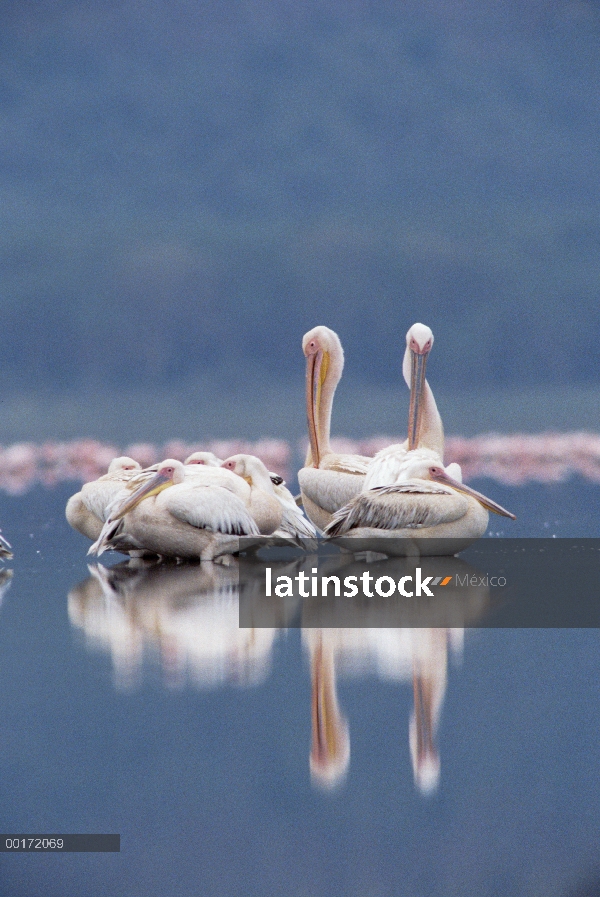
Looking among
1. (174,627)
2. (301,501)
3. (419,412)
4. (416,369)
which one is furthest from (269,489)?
(174,627)

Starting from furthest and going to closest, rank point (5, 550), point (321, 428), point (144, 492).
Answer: point (321, 428) < point (5, 550) < point (144, 492)

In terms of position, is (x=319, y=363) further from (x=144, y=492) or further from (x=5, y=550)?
(x=5, y=550)

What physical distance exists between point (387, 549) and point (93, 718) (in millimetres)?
3490

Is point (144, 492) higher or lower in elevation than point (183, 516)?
higher

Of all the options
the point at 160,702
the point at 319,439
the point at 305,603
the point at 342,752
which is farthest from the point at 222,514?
the point at 342,752

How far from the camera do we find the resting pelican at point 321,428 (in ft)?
22.1

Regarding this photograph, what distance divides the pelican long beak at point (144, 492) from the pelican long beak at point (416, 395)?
5.57 ft

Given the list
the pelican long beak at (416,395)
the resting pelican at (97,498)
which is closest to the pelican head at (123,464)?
the resting pelican at (97,498)

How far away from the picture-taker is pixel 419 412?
272 inches

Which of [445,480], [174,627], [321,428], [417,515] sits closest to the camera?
[174,627]

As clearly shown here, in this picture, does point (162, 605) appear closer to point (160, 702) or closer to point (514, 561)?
point (160, 702)

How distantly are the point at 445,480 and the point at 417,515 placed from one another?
501mm

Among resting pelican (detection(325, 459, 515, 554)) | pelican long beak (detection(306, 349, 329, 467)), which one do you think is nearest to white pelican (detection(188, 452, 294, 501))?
pelican long beak (detection(306, 349, 329, 467))

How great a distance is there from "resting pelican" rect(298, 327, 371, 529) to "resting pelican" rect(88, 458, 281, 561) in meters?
0.74
